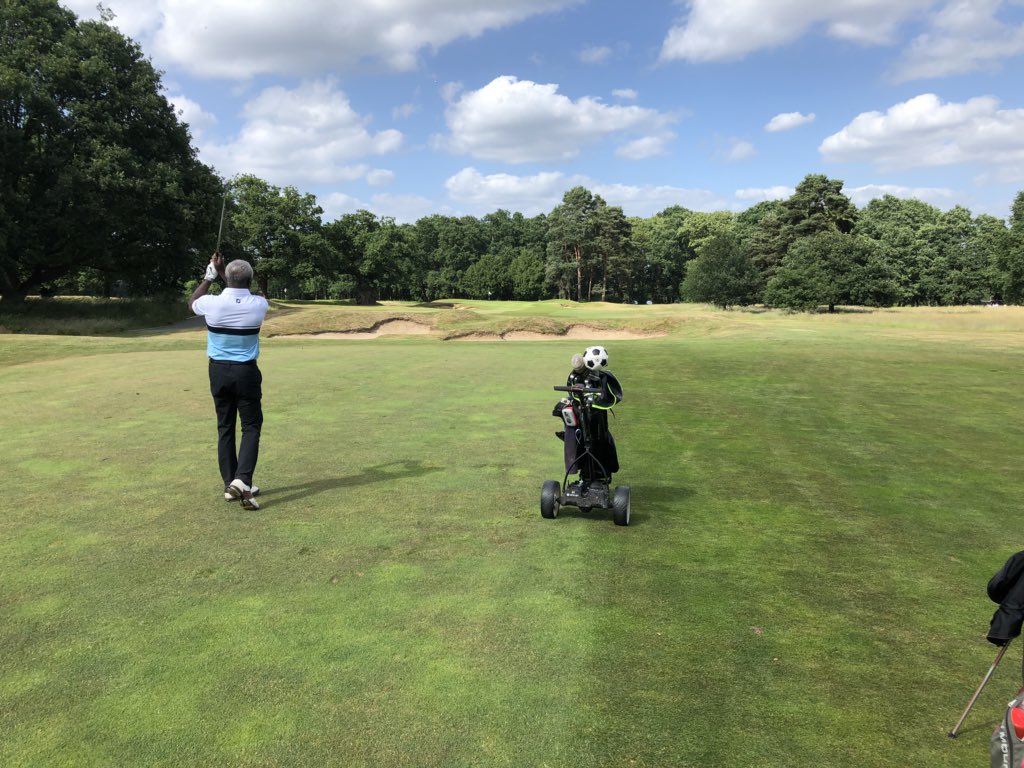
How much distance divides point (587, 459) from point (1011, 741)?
4.53m

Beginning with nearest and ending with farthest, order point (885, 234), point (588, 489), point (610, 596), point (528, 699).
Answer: point (528, 699) → point (610, 596) → point (588, 489) → point (885, 234)

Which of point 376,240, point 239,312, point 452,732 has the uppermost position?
point 376,240

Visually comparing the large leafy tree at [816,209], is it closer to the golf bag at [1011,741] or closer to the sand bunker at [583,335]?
the sand bunker at [583,335]

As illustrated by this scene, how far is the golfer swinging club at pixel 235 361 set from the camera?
7027 millimetres

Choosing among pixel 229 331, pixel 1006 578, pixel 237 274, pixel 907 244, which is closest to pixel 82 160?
pixel 237 274

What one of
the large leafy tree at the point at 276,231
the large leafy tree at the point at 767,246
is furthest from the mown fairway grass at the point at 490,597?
the large leafy tree at the point at 767,246

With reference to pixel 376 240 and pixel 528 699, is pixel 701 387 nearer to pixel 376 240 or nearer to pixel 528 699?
pixel 528 699

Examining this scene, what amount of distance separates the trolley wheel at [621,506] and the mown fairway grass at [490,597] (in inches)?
5.9

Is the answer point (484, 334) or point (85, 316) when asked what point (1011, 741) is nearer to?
point (484, 334)

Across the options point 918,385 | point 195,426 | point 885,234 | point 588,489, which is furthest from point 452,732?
point 885,234

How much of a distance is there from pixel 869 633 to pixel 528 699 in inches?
105

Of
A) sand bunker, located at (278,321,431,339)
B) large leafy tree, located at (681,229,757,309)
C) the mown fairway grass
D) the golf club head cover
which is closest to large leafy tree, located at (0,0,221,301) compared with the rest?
sand bunker, located at (278,321,431,339)

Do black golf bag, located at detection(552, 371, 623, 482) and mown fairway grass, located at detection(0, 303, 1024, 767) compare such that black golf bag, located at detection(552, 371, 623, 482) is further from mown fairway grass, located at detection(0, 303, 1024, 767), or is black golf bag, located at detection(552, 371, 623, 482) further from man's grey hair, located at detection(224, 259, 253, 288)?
man's grey hair, located at detection(224, 259, 253, 288)

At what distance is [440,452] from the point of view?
9.74 meters
